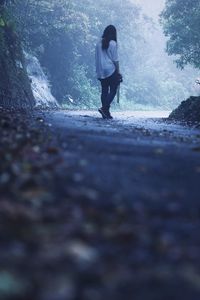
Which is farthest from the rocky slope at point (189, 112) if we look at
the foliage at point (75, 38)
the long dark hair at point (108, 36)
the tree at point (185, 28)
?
the foliage at point (75, 38)

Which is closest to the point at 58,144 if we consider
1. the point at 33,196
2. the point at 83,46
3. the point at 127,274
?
the point at 33,196

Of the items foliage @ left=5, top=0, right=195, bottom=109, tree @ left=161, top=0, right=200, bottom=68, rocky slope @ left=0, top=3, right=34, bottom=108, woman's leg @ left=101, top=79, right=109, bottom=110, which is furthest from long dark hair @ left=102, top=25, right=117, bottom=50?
tree @ left=161, top=0, right=200, bottom=68

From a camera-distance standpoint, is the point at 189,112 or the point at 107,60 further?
the point at 189,112

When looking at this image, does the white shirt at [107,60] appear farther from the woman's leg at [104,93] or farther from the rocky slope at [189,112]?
the rocky slope at [189,112]

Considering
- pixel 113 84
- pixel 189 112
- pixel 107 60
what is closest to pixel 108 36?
pixel 107 60

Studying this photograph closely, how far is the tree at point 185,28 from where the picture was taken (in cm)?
2152

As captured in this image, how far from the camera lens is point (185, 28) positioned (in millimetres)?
21922

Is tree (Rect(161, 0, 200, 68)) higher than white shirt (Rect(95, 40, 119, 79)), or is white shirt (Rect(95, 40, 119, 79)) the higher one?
tree (Rect(161, 0, 200, 68))

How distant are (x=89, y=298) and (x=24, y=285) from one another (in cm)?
20

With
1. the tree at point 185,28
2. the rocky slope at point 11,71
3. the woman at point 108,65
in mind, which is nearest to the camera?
the woman at point 108,65

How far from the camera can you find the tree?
70.6 feet

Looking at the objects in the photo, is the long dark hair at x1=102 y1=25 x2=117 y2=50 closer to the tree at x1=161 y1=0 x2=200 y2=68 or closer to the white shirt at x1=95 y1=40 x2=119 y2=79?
the white shirt at x1=95 y1=40 x2=119 y2=79

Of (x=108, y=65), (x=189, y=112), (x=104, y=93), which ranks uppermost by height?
(x=108, y=65)

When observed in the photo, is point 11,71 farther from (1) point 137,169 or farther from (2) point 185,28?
(1) point 137,169
